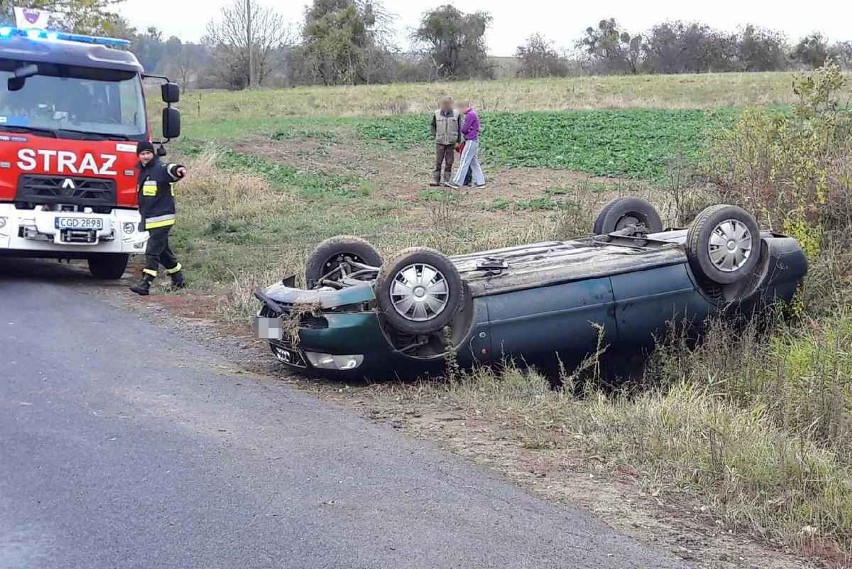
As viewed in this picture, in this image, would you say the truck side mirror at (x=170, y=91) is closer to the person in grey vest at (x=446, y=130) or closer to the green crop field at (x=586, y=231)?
the green crop field at (x=586, y=231)

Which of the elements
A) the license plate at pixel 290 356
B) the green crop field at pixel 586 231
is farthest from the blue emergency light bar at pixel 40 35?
the license plate at pixel 290 356

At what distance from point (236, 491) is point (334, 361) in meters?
2.34

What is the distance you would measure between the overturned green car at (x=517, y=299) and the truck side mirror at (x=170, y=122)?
448 cm

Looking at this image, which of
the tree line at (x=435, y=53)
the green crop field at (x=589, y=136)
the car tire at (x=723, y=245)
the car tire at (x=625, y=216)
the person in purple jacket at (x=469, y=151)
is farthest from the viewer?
the tree line at (x=435, y=53)

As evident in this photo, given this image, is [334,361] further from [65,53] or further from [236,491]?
[65,53]

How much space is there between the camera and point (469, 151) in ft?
58.8

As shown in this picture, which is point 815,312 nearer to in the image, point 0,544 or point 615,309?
point 615,309

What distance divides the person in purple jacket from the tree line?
43908 mm

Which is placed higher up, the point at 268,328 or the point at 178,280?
the point at 268,328

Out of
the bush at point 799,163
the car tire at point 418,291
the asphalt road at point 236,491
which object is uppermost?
the bush at point 799,163

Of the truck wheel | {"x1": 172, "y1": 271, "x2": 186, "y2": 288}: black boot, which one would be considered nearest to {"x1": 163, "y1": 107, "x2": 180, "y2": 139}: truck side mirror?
→ the truck wheel

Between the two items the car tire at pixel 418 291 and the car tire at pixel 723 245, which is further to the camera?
the car tire at pixel 723 245

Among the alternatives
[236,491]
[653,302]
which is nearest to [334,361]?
[236,491]

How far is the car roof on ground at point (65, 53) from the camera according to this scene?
36.2ft
